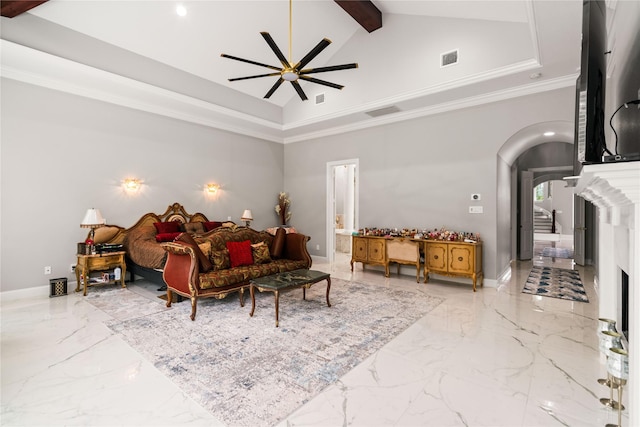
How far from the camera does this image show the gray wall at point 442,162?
16.8 feet

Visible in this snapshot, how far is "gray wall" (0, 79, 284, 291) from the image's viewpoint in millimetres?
4535

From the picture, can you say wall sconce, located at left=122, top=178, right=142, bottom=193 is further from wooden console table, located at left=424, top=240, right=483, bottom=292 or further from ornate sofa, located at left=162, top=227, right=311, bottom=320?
wooden console table, located at left=424, top=240, right=483, bottom=292

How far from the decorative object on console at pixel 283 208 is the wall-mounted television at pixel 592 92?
701cm

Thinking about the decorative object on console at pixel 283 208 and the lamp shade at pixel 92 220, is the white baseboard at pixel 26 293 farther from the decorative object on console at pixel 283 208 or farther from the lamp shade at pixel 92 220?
the decorative object on console at pixel 283 208

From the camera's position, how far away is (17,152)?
454 centimetres

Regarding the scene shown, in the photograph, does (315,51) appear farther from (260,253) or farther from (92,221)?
(92,221)

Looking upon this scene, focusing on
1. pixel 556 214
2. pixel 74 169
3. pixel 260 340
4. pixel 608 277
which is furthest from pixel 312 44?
pixel 556 214

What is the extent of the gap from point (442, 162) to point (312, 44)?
354 cm

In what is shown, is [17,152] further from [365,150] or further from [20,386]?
[365,150]

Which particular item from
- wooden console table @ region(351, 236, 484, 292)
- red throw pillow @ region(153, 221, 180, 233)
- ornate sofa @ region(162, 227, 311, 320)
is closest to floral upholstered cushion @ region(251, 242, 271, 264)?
ornate sofa @ region(162, 227, 311, 320)

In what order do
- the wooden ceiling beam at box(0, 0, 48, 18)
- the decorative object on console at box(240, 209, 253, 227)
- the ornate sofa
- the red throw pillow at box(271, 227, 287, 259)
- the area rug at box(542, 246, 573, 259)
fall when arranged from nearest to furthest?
the wooden ceiling beam at box(0, 0, 48, 18) → the ornate sofa → the red throw pillow at box(271, 227, 287, 259) → the decorative object on console at box(240, 209, 253, 227) → the area rug at box(542, 246, 573, 259)

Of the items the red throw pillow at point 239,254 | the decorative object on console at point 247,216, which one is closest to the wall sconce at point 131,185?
the decorative object on console at point 247,216

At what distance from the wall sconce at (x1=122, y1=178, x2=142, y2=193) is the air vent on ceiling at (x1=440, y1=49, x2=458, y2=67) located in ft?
19.1

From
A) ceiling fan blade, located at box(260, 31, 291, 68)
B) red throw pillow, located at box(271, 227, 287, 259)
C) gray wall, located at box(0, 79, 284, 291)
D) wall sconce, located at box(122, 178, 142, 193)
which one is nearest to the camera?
ceiling fan blade, located at box(260, 31, 291, 68)
